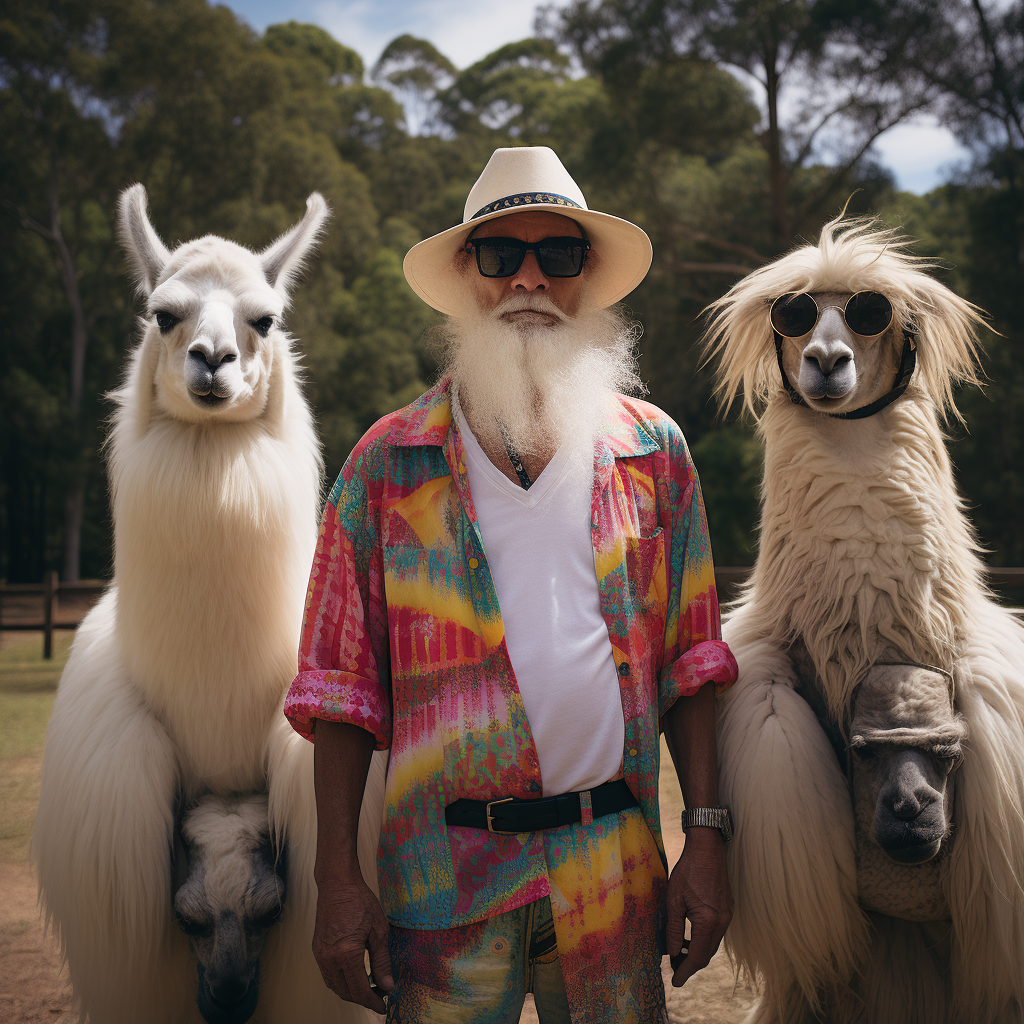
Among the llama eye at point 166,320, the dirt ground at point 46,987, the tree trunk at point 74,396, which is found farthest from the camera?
the tree trunk at point 74,396

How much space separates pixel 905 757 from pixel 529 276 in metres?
1.25

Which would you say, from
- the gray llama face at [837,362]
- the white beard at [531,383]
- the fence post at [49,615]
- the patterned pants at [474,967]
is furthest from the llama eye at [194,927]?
the fence post at [49,615]

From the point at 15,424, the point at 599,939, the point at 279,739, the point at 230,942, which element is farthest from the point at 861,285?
the point at 15,424

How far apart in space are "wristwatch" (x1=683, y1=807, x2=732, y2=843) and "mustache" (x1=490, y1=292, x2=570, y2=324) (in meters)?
1.07

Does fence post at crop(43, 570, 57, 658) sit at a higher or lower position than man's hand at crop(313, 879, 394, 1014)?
lower

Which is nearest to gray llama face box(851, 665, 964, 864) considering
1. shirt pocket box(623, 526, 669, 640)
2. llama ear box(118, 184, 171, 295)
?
shirt pocket box(623, 526, 669, 640)

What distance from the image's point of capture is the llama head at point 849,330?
1.97m

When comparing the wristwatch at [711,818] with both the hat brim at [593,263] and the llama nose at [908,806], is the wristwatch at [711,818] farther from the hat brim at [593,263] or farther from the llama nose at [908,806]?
the hat brim at [593,263]

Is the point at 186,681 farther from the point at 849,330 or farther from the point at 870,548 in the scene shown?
the point at 849,330

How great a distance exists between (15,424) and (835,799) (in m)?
16.6

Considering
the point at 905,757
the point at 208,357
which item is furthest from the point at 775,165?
the point at 905,757

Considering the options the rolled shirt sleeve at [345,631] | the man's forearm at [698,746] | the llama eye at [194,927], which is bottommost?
the llama eye at [194,927]

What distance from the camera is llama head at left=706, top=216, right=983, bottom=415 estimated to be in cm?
197

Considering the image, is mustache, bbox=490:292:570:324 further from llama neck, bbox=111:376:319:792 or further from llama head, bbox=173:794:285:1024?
llama head, bbox=173:794:285:1024
